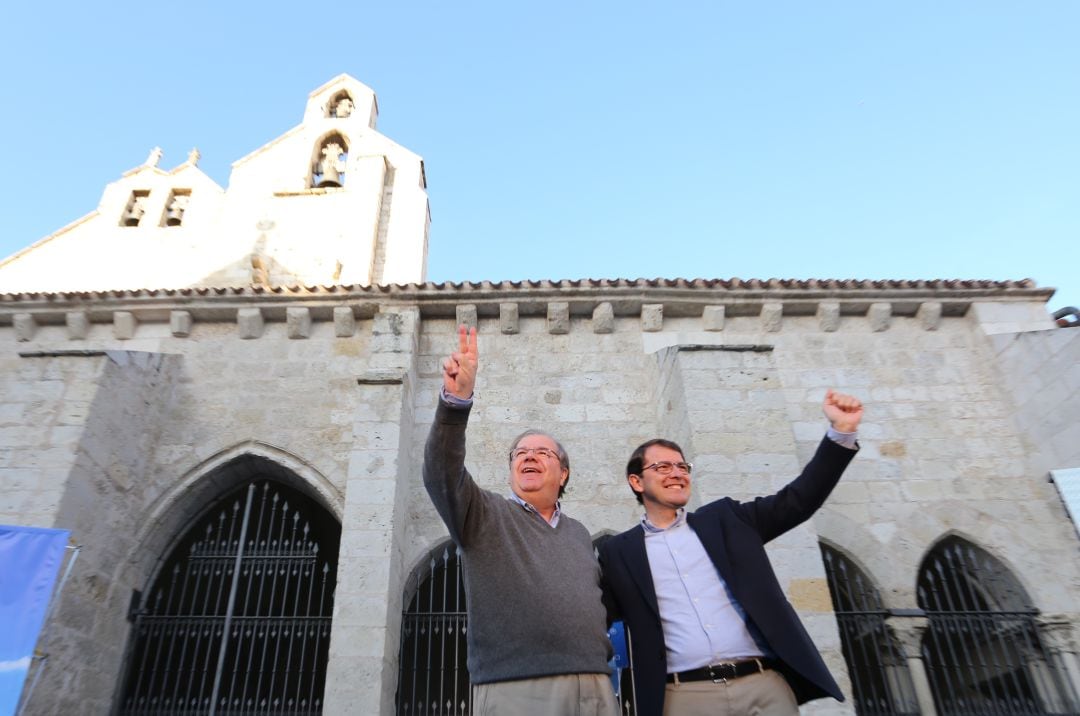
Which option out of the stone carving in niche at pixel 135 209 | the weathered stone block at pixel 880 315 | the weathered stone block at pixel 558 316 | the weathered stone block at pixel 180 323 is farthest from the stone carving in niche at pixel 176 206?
the weathered stone block at pixel 880 315

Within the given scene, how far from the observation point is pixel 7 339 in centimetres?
747

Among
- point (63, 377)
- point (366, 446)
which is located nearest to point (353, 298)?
point (366, 446)

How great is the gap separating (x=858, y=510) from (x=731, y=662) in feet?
15.5

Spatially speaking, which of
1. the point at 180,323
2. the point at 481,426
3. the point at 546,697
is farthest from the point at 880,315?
the point at 180,323

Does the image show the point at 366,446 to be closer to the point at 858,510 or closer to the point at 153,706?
the point at 153,706

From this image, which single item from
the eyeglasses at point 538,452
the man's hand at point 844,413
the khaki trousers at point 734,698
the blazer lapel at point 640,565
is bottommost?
the khaki trousers at point 734,698

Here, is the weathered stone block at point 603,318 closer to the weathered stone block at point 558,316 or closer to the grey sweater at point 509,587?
the weathered stone block at point 558,316

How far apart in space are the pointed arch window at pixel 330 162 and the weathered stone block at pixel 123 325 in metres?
6.09

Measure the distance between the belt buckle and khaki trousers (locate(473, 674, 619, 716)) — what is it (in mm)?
386

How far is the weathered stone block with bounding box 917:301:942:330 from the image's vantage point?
740cm

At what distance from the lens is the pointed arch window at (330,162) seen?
42.7 ft

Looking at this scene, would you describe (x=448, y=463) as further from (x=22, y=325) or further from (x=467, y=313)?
(x=22, y=325)

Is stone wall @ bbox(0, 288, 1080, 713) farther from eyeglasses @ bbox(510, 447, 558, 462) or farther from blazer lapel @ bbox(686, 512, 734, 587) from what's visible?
eyeglasses @ bbox(510, 447, 558, 462)

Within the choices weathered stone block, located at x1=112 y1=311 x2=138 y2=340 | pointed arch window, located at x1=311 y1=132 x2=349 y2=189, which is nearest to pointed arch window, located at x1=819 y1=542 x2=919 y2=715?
weathered stone block, located at x1=112 y1=311 x2=138 y2=340
